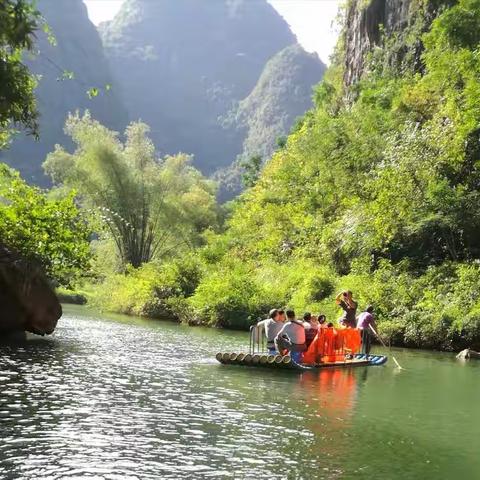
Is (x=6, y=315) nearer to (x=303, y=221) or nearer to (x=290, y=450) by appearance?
(x=290, y=450)

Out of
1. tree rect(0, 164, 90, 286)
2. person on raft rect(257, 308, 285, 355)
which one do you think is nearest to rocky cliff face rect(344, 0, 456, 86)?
tree rect(0, 164, 90, 286)

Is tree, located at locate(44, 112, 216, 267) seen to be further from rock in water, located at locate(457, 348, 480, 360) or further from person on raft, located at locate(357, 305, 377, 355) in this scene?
rock in water, located at locate(457, 348, 480, 360)

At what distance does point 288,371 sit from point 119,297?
26222mm

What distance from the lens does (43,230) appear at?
23375mm

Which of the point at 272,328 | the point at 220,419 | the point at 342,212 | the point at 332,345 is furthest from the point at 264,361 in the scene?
the point at 342,212

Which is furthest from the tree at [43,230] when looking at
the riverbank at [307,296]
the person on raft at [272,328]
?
the riverbank at [307,296]

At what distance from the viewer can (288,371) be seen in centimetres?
1872

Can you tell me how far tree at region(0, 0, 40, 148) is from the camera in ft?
30.1

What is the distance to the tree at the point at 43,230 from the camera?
22.9 m

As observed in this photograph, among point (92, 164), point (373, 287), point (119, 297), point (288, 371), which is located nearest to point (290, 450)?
point (288, 371)

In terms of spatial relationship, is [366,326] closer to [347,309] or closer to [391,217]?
[347,309]

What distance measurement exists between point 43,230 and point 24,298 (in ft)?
9.60

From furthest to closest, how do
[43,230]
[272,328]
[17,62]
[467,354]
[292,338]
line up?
[467,354] → [43,230] → [272,328] → [292,338] → [17,62]

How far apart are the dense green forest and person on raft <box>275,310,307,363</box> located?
866 cm
